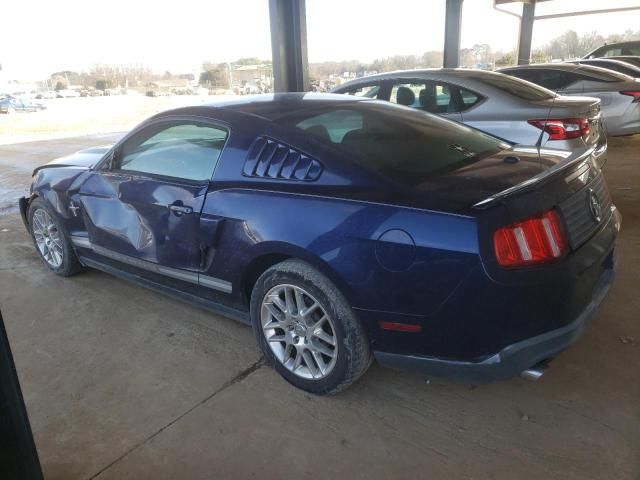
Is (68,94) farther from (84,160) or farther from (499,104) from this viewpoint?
(499,104)

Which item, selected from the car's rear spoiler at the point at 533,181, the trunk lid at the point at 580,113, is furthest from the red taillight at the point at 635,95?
the car's rear spoiler at the point at 533,181

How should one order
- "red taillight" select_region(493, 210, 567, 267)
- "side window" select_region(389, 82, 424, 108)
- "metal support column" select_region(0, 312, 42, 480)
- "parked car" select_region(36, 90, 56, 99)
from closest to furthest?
"metal support column" select_region(0, 312, 42, 480), "red taillight" select_region(493, 210, 567, 267), "side window" select_region(389, 82, 424, 108), "parked car" select_region(36, 90, 56, 99)

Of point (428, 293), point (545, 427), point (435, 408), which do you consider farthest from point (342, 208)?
point (545, 427)

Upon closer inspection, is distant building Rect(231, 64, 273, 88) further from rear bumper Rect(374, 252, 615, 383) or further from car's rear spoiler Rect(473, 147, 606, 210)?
rear bumper Rect(374, 252, 615, 383)

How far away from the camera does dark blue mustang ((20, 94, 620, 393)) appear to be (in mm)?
2057

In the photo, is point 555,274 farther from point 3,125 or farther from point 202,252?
point 3,125

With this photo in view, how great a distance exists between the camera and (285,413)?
8.23 ft

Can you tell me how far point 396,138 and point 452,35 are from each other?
1421 centimetres

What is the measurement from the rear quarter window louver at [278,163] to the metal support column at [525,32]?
23922 mm

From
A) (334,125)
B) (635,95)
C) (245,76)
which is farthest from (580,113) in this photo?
(245,76)

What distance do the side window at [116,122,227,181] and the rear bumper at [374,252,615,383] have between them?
59.5 inches

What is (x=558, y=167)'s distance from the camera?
235cm

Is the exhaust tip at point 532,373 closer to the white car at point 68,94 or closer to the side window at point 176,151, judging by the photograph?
the side window at point 176,151

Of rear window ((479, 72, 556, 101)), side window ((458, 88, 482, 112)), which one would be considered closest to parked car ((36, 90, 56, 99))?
side window ((458, 88, 482, 112))
